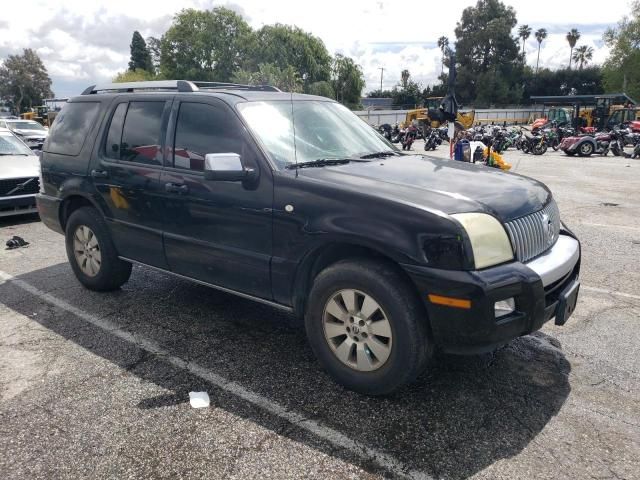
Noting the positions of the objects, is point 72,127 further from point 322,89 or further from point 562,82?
point 562,82

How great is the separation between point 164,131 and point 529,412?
10.8ft

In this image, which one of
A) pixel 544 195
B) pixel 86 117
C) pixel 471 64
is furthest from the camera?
pixel 471 64

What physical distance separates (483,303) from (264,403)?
142cm

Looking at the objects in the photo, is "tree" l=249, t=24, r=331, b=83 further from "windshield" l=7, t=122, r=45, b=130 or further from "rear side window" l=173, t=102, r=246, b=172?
"rear side window" l=173, t=102, r=246, b=172

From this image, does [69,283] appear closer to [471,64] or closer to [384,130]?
[384,130]

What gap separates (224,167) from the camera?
11.1 feet

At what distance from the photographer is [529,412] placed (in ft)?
10.2

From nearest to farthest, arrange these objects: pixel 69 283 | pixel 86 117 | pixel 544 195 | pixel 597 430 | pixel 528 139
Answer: pixel 597 430 < pixel 544 195 < pixel 86 117 < pixel 69 283 < pixel 528 139

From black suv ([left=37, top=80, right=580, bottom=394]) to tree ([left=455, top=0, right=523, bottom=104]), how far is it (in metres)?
79.4

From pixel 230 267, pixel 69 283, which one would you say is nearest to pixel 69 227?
pixel 69 283

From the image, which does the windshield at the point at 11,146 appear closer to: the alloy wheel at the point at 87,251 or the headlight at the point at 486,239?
the alloy wheel at the point at 87,251

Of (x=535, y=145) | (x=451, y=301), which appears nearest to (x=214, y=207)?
(x=451, y=301)

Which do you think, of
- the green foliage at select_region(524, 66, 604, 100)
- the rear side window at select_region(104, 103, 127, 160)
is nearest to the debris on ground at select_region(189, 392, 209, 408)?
the rear side window at select_region(104, 103, 127, 160)

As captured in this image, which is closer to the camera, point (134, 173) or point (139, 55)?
point (134, 173)
